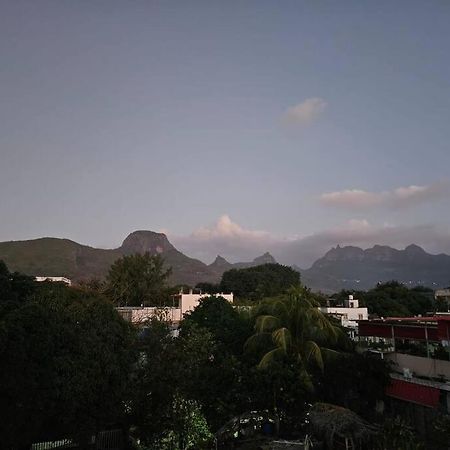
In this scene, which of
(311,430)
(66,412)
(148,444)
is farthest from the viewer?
(148,444)

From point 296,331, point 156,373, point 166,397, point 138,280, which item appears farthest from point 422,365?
point 138,280

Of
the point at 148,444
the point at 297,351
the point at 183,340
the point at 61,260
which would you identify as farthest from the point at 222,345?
the point at 61,260

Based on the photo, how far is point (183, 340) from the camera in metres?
20.8

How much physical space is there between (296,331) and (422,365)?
5229 millimetres

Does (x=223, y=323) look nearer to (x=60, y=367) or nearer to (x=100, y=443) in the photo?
(x=100, y=443)

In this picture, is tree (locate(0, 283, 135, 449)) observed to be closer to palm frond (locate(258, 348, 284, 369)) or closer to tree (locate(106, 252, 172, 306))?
palm frond (locate(258, 348, 284, 369))

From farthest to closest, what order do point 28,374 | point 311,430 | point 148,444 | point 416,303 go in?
point 416,303, point 148,444, point 311,430, point 28,374

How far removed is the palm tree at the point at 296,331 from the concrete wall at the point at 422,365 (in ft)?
9.11

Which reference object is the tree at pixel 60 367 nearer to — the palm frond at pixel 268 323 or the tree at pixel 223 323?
the palm frond at pixel 268 323

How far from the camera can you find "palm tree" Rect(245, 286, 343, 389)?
19.6m

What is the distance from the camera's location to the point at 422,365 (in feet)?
62.9

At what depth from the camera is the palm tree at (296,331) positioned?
19.6 meters

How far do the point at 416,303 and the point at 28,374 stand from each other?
75.0 metres

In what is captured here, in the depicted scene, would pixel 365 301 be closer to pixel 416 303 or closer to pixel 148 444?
pixel 416 303
